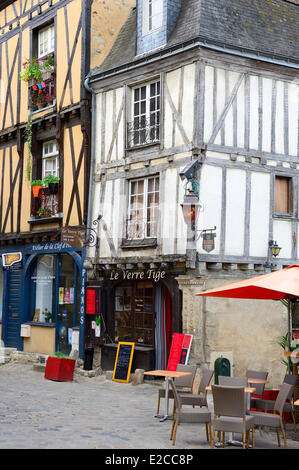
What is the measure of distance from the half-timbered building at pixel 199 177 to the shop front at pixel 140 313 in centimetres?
3

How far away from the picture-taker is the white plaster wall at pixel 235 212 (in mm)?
11742

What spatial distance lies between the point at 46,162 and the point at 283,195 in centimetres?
591

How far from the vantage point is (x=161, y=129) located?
12281 mm

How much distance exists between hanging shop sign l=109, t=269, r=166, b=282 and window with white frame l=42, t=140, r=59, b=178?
321 cm

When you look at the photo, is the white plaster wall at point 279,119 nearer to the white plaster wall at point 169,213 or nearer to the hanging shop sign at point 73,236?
the white plaster wall at point 169,213

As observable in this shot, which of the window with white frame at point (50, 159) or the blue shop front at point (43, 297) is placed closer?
the blue shop front at point (43, 297)

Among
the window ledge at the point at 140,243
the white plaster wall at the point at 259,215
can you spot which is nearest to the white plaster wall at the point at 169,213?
the window ledge at the point at 140,243

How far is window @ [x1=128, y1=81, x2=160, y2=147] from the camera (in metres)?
12.6

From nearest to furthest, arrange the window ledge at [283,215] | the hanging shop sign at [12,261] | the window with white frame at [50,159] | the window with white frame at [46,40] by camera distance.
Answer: the window ledge at [283,215], the window with white frame at [50,159], the window with white frame at [46,40], the hanging shop sign at [12,261]

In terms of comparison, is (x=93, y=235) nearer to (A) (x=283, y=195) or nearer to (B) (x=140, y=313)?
(B) (x=140, y=313)

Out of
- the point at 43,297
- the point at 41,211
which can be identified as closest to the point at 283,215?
the point at 41,211

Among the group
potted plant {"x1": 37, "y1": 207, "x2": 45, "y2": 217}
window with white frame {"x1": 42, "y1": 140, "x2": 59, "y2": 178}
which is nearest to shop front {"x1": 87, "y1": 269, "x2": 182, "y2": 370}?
potted plant {"x1": 37, "y1": 207, "x2": 45, "y2": 217}

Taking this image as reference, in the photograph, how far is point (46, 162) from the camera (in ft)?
51.3

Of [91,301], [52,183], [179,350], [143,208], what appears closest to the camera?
[179,350]
